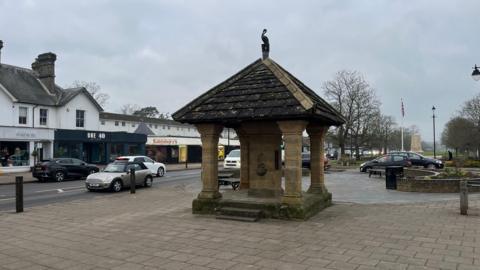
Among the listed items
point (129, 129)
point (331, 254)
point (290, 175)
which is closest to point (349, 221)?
point (290, 175)

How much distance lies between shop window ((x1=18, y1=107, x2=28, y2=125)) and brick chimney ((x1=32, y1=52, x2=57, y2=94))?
4.38 meters

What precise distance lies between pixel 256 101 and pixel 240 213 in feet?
9.55

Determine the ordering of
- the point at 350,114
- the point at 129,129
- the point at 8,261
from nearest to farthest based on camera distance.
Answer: the point at 8,261
the point at 350,114
the point at 129,129

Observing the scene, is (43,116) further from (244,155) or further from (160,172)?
(244,155)

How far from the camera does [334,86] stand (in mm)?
53500

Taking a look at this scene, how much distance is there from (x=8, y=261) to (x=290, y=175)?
6198mm

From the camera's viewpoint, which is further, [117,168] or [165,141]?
[165,141]

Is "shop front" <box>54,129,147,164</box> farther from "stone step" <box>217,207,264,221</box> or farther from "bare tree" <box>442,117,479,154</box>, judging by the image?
"bare tree" <box>442,117,479,154</box>

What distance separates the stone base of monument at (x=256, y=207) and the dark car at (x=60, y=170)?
18.1 m

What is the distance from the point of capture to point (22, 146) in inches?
1351

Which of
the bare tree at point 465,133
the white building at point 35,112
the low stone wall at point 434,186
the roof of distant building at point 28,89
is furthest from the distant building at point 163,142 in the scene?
the low stone wall at point 434,186

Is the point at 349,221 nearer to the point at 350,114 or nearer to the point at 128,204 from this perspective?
the point at 128,204

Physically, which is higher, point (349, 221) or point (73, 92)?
point (73, 92)

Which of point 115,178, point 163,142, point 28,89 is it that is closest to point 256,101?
point 115,178
